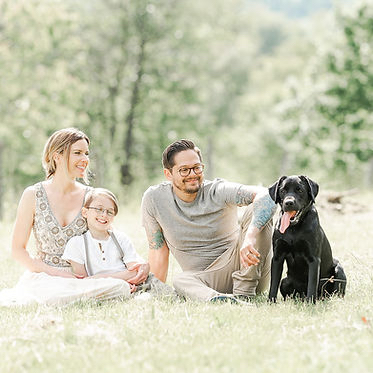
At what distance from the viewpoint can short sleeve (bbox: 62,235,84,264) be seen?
5522 mm

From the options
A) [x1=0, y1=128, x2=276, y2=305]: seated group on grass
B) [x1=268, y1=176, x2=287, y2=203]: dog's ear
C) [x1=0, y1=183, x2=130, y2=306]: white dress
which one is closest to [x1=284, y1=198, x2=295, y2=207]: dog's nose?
[x1=268, y1=176, x2=287, y2=203]: dog's ear

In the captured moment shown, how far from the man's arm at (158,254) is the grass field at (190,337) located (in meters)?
0.79

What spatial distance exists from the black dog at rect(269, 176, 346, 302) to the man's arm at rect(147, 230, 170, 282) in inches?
50.9

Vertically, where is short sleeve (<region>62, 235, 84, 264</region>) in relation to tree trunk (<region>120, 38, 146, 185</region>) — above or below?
below

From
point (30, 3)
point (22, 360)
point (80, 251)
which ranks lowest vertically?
point (22, 360)

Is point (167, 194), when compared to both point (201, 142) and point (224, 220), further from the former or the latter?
point (201, 142)

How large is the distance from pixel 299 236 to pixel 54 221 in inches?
93.7

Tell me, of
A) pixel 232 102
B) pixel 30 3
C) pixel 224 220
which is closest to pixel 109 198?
pixel 224 220

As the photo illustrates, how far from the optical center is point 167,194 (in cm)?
566

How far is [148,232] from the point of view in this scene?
581cm

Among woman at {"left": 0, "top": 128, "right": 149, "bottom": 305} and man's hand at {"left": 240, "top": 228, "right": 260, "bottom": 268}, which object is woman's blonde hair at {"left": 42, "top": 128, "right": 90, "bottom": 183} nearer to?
woman at {"left": 0, "top": 128, "right": 149, "bottom": 305}

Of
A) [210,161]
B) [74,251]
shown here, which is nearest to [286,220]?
[74,251]

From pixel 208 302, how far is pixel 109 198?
4.86 feet

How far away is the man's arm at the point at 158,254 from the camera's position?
19.0 ft
